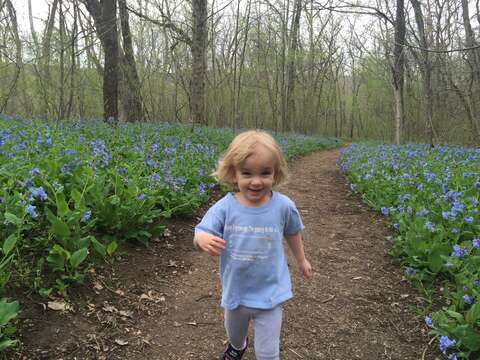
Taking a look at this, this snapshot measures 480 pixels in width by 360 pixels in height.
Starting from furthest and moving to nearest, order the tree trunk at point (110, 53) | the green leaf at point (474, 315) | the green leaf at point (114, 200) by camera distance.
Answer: the tree trunk at point (110, 53) < the green leaf at point (114, 200) < the green leaf at point (474, 315)

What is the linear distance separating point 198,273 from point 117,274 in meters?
0.73

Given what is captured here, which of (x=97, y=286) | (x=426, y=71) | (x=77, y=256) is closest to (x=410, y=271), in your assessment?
(x=97, y=286)

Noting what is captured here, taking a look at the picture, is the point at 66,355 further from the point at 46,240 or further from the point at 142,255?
the point at 142,255

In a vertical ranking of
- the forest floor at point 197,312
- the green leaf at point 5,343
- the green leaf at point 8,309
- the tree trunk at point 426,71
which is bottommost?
the forest floor at point 197,312

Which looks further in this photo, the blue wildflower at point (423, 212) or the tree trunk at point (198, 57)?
the tree trunk at point (198, 57)

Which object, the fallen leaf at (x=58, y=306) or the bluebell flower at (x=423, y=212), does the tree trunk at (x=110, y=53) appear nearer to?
the fallen leaf at (x=58, y=306)

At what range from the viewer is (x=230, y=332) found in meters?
1.94

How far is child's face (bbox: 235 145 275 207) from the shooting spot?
1707 millimetres

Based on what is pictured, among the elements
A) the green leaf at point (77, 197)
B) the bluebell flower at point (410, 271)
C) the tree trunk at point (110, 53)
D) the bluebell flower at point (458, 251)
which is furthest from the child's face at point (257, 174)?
the tree trunk at point (110, 53)

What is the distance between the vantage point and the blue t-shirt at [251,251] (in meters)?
1.76

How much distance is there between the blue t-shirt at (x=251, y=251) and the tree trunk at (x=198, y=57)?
23.3 ft

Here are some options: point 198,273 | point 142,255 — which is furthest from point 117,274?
point 198,273

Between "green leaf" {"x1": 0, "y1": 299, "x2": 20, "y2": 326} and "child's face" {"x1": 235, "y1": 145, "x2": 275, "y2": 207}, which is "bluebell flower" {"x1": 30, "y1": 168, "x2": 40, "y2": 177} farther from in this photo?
"child's face" {"x1": 235, "y1": 145, "x2": 275, "y2": 207}

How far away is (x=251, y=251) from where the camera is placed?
1.76m
